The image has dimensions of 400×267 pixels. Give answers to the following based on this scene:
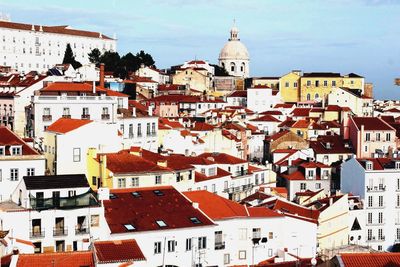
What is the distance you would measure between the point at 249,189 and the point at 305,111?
38.6 m

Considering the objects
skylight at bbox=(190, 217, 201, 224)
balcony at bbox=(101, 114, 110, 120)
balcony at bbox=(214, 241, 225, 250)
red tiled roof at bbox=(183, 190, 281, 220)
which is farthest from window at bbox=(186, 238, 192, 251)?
balcony at bbox=(101, 114, 110, 120)

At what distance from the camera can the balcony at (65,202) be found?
32719 millimetres

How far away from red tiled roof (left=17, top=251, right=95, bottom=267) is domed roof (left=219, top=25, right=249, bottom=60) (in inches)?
4792

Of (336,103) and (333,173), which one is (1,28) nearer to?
(336,103)

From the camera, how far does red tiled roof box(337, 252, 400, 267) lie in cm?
2203

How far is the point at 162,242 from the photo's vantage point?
3256 centimetres

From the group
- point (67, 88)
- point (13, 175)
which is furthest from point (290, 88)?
point (13, 175)

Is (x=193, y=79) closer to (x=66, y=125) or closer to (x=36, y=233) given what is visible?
(x=66, y=125)

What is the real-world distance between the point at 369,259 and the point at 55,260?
10099 millimetres

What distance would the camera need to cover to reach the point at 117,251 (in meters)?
28.3

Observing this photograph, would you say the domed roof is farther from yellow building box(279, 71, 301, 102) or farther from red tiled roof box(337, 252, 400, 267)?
red tiled roof box(337, 252, 400, 267)

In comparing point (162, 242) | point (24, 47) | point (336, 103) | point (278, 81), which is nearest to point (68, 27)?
point (24, 47)

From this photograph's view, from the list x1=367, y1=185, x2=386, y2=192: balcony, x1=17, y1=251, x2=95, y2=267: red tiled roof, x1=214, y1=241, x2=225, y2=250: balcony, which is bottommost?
x1=214, y1=241, x2=225, y2=250: balcony

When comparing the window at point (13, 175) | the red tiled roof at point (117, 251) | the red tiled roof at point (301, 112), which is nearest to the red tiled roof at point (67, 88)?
the window at point (13, 175)
